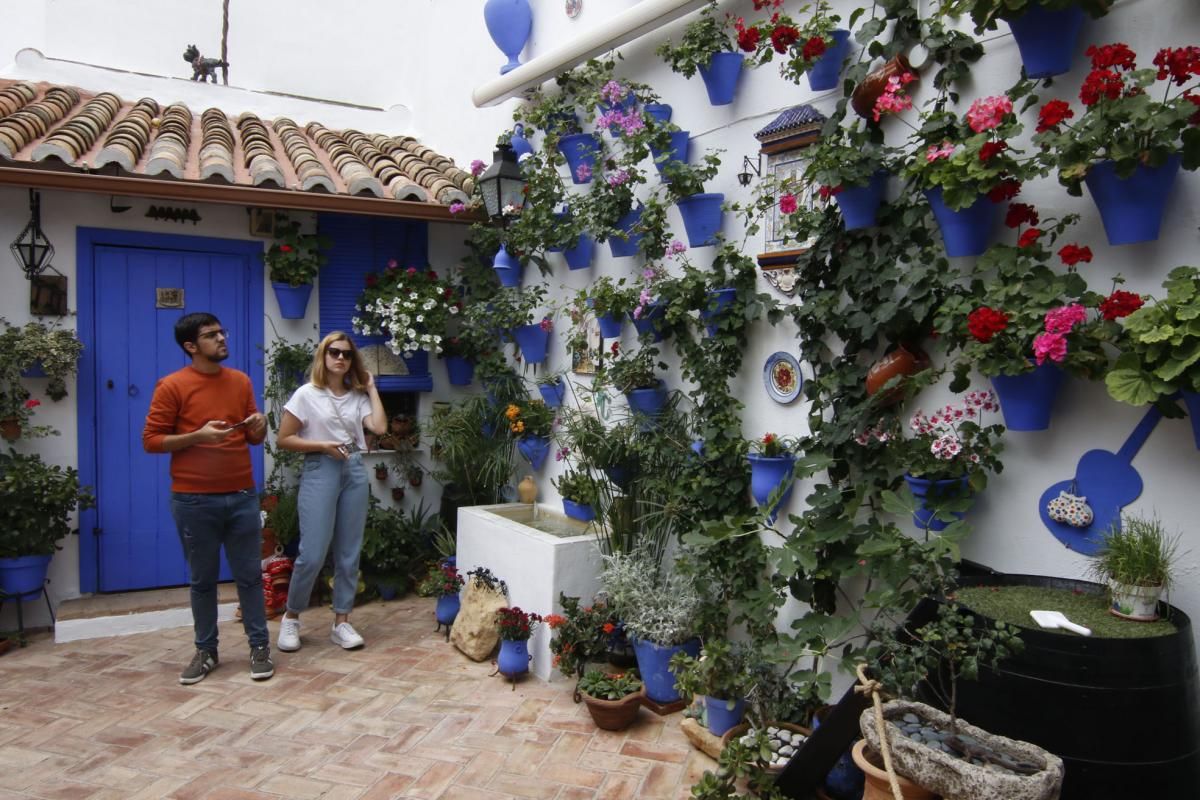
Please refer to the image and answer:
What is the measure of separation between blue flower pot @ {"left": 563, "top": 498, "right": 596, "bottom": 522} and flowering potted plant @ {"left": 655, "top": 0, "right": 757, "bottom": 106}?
257 centimetres

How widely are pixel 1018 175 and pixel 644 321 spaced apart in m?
2.45

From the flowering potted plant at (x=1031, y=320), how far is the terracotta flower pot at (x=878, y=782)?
1.29m

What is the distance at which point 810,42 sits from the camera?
148 inches

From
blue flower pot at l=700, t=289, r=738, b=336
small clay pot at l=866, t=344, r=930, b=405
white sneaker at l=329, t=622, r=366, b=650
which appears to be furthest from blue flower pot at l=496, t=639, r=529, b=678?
small clay pot at l=866, t=344, r=930, b=405

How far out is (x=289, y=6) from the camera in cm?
963

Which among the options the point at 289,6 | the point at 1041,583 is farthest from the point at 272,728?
the point at 289,6

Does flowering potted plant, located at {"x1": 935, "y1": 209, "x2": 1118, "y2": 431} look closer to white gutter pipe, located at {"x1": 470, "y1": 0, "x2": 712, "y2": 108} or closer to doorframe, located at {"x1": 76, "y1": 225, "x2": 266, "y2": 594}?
white gutter pipe, located at {"x1": 470, "y1": 0, "x2": 712, "y2": 108}

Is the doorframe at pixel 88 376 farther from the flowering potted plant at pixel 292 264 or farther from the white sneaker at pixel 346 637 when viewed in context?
the white sneaker at pixel 346 637

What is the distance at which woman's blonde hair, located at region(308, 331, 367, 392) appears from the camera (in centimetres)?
526

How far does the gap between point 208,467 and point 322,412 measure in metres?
0.74

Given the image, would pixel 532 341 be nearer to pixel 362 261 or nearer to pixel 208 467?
pixel 362 261

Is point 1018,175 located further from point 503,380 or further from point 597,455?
point 503,380

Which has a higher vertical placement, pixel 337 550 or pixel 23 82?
pixel 23 82

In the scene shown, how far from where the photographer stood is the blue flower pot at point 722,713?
Result: 156 inches
